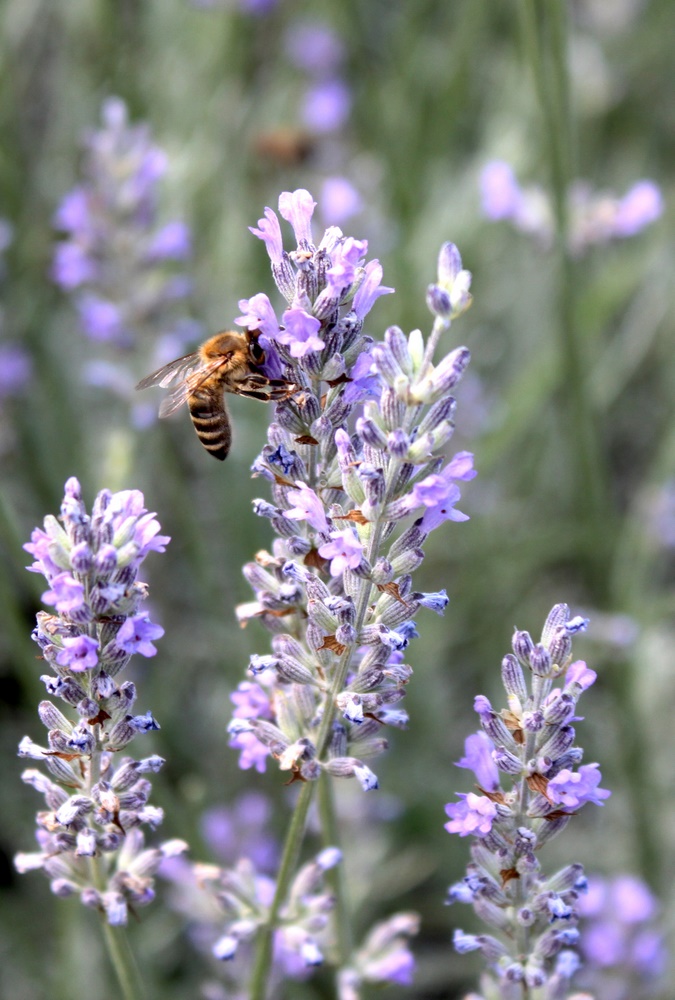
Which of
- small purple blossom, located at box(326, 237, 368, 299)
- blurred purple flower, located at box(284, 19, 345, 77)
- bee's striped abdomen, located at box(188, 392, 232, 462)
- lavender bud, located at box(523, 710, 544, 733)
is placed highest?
blurred purple flower, located at box(284, 19, 345, 77)

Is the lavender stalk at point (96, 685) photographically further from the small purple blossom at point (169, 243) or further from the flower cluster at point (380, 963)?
the small purple blossom at point (169, 243)

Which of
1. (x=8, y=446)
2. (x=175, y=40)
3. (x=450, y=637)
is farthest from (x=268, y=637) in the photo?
(x=175, y=40)

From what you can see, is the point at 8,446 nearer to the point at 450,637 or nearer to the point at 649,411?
the point at 450,637

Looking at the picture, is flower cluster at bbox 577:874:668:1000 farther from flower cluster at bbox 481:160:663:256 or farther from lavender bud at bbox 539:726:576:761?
flower cluster at bbox 481:160:663:256

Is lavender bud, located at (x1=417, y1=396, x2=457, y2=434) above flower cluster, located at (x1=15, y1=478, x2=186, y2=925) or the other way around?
above

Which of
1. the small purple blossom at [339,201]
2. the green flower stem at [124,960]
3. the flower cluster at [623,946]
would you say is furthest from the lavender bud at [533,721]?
the small purple blossom at [339,201]

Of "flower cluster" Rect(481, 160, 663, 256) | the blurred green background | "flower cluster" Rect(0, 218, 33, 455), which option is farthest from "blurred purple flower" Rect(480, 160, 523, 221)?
"flower cluster" Rect(0, 218, 33, 455)

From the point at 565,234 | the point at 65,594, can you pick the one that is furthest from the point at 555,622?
the point at 565,234
